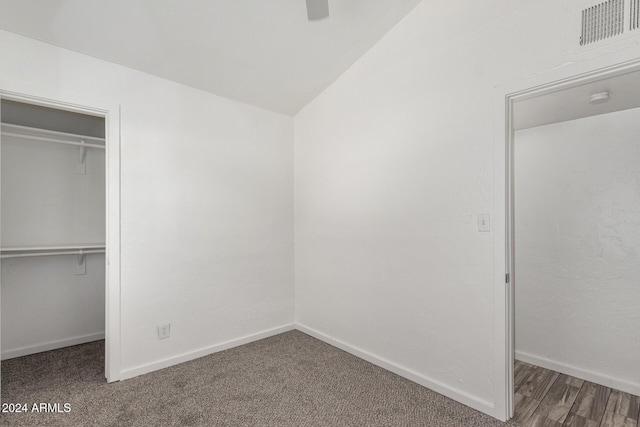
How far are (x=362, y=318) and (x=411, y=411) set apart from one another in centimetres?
90

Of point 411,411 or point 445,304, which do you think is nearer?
point 411,411

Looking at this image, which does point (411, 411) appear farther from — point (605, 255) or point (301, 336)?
point (605, 255)

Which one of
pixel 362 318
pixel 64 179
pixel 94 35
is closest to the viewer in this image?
pixel 94 35

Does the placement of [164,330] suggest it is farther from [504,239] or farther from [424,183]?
[504,239]

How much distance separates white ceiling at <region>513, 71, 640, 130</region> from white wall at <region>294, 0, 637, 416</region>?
13.1 inches

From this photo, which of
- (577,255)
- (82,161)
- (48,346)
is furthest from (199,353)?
(577,255)

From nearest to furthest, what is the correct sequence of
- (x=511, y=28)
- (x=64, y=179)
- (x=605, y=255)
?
(x=511, y=28), (x=605, y=255), (x=64, y=179)

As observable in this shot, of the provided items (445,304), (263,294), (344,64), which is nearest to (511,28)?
(344,64)

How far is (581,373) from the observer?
2.50 m

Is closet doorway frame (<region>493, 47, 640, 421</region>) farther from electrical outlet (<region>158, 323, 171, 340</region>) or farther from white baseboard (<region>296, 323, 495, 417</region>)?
electrical outlet (<region>158, 323, 171, 340</region>)

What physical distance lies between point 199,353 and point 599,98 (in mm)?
3614

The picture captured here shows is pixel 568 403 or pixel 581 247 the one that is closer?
pixel 568 403

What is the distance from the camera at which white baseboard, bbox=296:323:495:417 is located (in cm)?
201

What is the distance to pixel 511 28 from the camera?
6.29 ft
